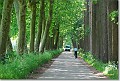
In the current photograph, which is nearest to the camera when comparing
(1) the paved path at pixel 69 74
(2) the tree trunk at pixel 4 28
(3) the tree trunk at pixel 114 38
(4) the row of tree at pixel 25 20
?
(2) the tree trunk at pixel 4 28

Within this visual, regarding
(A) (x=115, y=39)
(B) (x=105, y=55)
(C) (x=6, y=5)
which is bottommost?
(B) (x=105, y=55)

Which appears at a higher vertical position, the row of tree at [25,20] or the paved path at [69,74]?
A: the row of tree at [25,20]

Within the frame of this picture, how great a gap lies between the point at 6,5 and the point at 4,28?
1.09m

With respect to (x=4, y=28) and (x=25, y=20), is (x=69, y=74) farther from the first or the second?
(x=25, y=20)

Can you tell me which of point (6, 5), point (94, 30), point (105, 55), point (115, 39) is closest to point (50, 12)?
point (94, 30)

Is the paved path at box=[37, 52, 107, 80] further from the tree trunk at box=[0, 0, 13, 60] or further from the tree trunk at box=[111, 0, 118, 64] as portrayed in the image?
the tree trunk at box=[0, 0, 13, 60]

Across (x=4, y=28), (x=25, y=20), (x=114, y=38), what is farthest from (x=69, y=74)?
(x=25, y=20)

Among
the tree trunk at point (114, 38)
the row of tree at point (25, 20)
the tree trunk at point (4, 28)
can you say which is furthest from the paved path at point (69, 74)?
the row of tree at point (25, 20)

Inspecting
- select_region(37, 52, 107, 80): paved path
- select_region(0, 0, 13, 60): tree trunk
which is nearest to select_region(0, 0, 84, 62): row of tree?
select_region(0, 0, 13, 60): tree trunk

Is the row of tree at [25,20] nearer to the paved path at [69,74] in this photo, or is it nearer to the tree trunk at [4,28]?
the tree trunk at [4,28]

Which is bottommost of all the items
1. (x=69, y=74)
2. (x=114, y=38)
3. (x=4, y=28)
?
(x=69, y=74)

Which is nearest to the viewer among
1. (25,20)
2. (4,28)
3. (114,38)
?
(4,28)

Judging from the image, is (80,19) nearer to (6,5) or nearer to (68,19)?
(68,19)

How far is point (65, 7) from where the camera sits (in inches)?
1628
